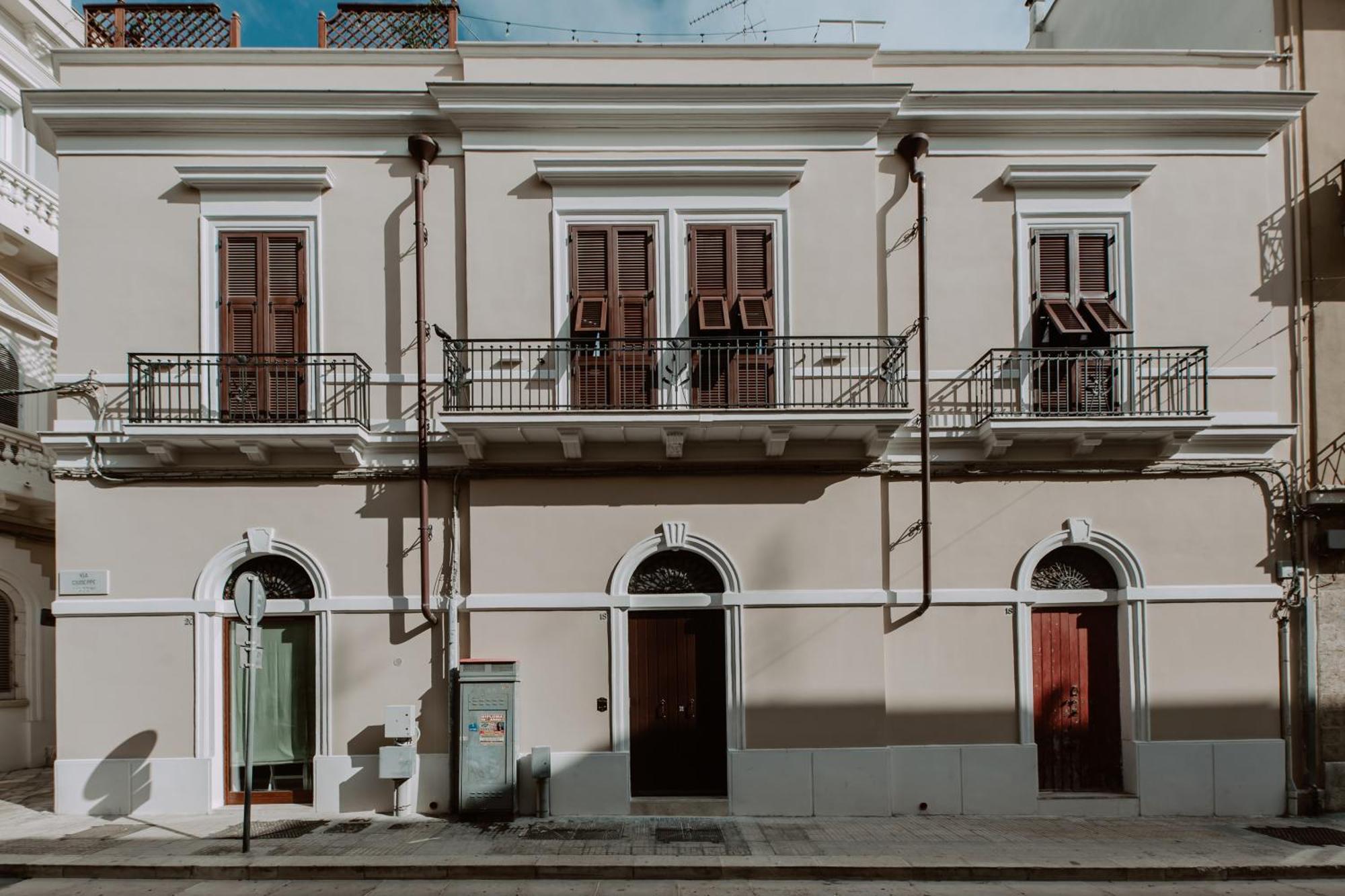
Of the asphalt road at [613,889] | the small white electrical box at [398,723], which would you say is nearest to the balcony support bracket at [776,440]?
the asphalt road at [613,889]

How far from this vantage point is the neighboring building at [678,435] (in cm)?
1011

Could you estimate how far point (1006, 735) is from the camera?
1030 centimetres

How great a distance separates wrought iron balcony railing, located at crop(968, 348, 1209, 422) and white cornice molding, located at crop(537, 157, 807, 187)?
142 inches

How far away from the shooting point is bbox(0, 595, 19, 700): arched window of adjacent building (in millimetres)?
13133

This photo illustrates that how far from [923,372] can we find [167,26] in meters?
11.3

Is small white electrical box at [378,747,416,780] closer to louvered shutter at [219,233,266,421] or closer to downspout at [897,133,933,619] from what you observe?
louvered shutter at [219,233,266,421]

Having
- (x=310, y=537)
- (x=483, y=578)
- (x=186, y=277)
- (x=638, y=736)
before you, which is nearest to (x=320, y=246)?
(x=186, y=277)

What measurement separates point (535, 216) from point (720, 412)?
3.61m

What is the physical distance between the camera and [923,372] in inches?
406

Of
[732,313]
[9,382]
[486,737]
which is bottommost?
[486,737]

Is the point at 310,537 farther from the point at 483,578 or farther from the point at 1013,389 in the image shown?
the point at 1013,389

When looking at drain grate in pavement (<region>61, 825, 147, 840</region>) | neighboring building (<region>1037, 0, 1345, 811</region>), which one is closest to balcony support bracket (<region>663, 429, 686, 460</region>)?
drain grate in pavement (<region>61, 825, 147, 840</region>)

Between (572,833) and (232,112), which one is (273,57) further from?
(572,833)

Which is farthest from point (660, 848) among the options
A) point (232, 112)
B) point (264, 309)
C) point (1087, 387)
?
point (232, 112)
